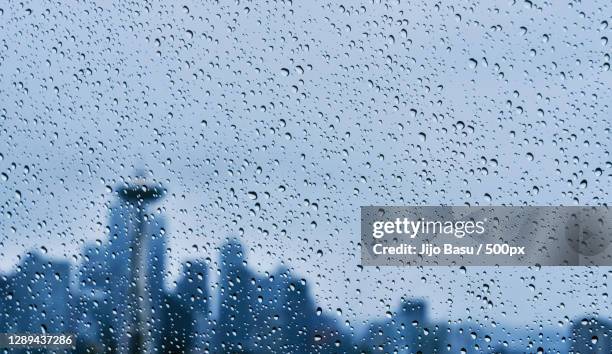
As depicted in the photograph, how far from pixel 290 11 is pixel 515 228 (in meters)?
0.76

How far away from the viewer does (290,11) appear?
205cm

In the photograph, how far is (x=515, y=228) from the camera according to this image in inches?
83.0

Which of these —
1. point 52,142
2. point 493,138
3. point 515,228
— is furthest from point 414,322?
point 52,142

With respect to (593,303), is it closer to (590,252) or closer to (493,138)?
(590,252)

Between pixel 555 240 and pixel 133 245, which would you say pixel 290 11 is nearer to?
pixel 133 245

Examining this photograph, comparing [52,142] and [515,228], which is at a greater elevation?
[52,142]

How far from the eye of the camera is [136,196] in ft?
6.91

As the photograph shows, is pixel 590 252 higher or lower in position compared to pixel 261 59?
lower

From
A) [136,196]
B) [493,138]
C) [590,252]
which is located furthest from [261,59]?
[590,252]

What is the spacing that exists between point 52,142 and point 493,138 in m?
1.07

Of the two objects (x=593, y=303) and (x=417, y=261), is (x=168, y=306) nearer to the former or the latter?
(x=417, y=261)

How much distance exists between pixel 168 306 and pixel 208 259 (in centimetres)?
15

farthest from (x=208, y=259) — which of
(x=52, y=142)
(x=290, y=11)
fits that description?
(x=290, y=11)

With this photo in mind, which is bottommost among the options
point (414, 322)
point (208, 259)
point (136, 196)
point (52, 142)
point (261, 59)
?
point (414, 322)
